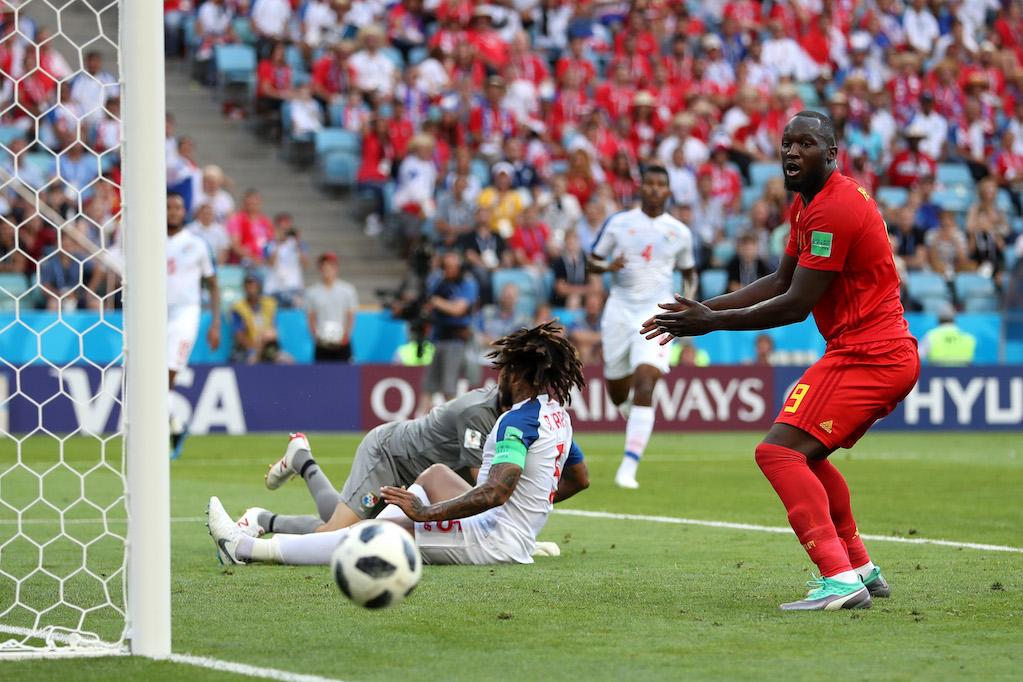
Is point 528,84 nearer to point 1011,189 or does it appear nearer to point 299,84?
point 299,84

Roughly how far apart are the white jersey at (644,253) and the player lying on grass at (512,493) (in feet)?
17.1

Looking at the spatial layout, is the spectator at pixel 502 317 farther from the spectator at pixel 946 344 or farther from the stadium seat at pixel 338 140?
the spectator at pixel 946 344

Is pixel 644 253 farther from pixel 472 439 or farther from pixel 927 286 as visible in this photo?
pixel 927 286

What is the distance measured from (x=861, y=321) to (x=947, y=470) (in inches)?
304

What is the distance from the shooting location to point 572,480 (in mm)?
7406

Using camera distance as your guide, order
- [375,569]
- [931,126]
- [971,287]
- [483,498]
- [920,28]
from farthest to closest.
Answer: [920,28], [931,126], [971,287], [483,498], [375,569]

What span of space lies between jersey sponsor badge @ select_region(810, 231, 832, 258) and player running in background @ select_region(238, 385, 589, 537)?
216cm

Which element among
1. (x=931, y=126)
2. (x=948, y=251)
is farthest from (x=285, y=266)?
(x=931, y=126)

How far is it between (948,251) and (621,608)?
16540 mm

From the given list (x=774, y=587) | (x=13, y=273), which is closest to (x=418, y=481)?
(x=774, y=587)

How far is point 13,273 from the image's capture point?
53.4ft

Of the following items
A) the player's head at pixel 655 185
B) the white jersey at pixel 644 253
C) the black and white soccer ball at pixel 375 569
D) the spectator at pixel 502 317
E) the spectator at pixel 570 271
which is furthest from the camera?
the spectator at pixel 570 271

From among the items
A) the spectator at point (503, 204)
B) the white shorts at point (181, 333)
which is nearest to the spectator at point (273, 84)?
the spectator at point (503, 204)

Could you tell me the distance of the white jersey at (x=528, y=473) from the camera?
6.55 m
